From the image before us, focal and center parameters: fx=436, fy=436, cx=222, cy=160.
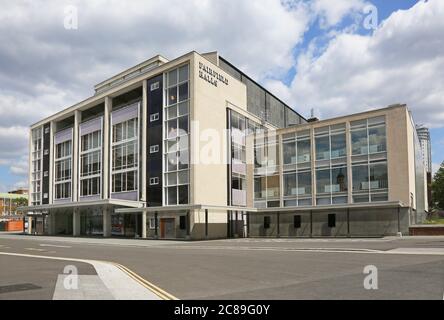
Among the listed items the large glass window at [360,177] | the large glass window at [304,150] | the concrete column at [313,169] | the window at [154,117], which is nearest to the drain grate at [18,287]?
the large glass window at [360,177]

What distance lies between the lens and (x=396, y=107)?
39062mm

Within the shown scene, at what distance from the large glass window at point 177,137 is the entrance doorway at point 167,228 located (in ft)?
6.15

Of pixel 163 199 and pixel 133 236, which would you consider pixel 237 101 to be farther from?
pixel 133 236

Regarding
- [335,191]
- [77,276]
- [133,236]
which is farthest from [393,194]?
[77,276]

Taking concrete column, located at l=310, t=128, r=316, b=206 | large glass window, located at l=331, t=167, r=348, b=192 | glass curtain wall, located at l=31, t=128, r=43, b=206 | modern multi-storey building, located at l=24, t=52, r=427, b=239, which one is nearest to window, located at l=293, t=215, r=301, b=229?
modern multi-storey building, located at l=24, t=52, r=427, b=239

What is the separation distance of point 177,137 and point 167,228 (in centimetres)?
967

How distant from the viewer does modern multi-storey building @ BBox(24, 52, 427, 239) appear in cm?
3938

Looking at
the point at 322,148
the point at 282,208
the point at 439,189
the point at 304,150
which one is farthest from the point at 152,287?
the point at 439,189

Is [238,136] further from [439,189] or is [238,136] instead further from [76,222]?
[439,189]

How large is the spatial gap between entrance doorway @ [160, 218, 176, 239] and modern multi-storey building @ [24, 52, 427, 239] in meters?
0.10

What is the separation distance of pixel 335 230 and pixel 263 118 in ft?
76.8

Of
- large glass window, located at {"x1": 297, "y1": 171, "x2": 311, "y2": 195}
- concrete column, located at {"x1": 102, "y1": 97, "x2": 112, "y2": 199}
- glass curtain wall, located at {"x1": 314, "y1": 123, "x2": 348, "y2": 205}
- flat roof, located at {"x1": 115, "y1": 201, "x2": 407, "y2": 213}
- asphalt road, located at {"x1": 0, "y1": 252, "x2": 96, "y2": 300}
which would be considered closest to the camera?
asphalt road, located at {"x1": 0, "y1": 252, "x2": 96, "y2": 300}

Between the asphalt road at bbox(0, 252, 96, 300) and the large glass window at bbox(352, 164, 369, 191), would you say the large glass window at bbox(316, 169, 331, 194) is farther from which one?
the asphalt road at bbox(0, 252, 96, 300)

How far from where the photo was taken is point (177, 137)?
4662cm
